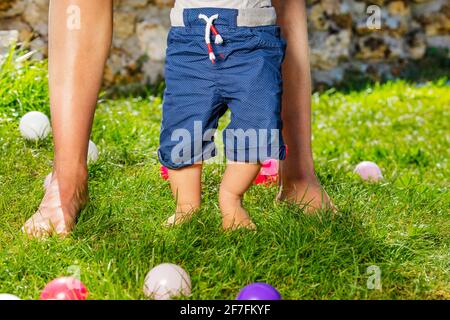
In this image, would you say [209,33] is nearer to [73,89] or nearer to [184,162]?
[184,162]

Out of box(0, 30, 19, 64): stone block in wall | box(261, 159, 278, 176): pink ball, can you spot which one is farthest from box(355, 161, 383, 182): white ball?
box(0, 30, 19, 64): stone block in wall

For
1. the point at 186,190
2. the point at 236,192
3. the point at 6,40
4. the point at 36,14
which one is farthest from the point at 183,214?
the point at 36,14

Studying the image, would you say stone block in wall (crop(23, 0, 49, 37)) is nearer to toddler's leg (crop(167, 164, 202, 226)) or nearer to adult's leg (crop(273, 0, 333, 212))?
adult's leg (crop(273, 0, 333, 212))

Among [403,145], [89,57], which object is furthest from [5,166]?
[403,145]

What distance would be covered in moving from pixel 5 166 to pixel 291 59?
1078 millimetres

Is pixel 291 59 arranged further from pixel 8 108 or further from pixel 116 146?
pixel 8 108

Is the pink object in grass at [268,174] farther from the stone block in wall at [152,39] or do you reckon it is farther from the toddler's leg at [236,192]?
the stone block in wall at [152,39]

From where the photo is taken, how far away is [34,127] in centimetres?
315

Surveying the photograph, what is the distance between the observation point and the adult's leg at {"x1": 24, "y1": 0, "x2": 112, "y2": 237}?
238 centimetres

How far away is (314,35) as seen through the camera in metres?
5.26

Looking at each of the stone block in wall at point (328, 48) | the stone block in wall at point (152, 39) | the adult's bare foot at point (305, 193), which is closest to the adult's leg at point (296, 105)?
the adult's bare foot at point (305, 193)

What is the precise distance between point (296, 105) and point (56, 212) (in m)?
0.85

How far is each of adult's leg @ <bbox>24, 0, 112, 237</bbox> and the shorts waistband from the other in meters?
0.32
